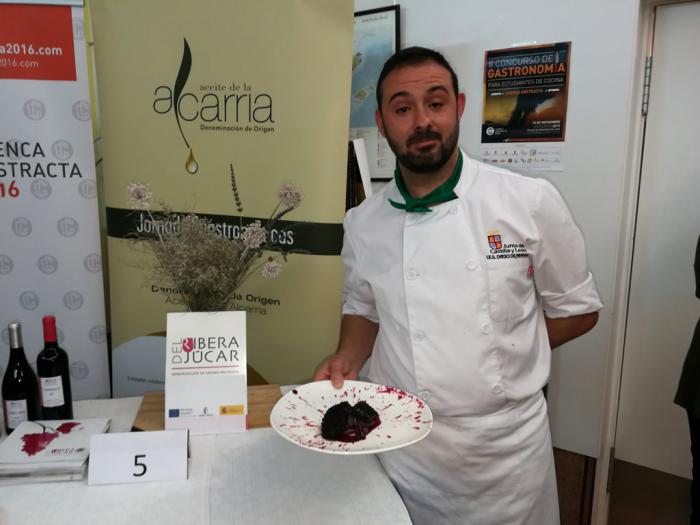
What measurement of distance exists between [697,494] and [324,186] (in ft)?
5.75

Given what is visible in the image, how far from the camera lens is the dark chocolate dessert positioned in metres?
1.02

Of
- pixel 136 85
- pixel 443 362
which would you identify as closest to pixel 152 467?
pixel 443 362

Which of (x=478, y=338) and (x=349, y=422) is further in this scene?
(x=478, y=338)

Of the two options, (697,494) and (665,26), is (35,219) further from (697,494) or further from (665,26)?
(697,494)

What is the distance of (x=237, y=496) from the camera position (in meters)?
1.05

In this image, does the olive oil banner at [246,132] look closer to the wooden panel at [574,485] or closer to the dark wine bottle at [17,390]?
the dark wine bottle at [17,390]

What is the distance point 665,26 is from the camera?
1920 millimetres

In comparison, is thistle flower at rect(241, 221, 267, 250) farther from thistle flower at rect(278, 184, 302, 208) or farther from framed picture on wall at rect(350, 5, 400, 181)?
framed picture on wall at rect(350, 5, 400, 181)

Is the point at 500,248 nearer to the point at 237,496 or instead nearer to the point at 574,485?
the point at 237,496

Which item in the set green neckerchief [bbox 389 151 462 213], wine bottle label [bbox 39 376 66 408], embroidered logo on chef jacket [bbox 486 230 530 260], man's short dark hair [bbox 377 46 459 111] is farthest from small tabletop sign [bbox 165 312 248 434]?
man's short dark hair [bbox 377 46 459 111]

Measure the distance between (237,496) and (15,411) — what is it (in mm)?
627

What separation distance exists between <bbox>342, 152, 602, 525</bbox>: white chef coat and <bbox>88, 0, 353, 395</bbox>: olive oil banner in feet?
2.19

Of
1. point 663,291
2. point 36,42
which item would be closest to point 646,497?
point 663,291

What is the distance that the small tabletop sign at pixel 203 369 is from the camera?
1246mm
